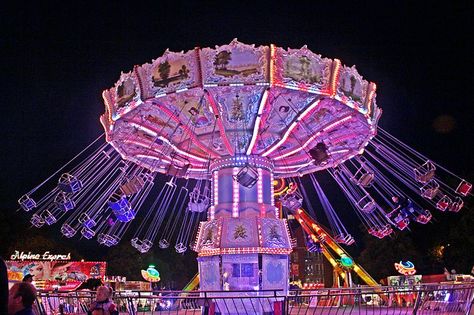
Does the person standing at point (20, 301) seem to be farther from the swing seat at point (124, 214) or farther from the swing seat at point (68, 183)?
the swing seat at point (124, 214)

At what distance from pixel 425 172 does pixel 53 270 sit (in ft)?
95.5

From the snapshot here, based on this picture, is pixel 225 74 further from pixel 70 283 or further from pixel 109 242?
pixel 70 283

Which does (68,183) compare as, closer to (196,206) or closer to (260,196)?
(196,206)

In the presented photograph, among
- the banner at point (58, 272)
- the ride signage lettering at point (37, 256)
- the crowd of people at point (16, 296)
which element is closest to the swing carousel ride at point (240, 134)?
the crowd of people at point (16, 296)

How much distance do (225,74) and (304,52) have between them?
2124 millimetres

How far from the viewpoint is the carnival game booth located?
35.1 meters

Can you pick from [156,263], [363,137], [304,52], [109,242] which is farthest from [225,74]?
[156,263]

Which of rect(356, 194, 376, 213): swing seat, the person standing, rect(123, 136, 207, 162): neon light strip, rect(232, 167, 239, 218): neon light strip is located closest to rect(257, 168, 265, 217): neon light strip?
rect(232, 167, 239, 218): neon light strip

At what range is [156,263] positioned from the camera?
149ft

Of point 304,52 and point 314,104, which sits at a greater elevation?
point 304,52

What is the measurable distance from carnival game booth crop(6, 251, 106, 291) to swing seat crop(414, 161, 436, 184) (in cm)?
2577

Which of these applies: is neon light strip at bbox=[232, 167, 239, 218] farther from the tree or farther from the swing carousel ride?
the tree

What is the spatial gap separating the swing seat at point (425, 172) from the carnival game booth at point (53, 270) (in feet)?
84.5

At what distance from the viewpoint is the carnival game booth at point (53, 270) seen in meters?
35.1
